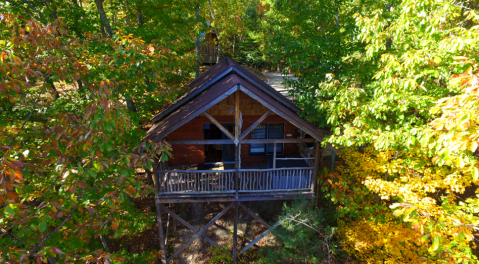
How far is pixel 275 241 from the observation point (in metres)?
11.8

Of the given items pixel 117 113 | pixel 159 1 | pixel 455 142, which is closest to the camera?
pixel 455 142

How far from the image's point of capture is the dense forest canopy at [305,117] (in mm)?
4070

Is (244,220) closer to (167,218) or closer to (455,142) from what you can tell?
(167,218)

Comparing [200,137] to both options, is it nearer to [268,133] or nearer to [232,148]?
[232,148]

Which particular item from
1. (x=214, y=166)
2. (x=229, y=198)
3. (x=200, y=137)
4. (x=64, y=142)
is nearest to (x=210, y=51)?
(x=200, y=137)

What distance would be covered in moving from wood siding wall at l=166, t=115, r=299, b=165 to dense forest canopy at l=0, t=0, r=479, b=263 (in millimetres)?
2516

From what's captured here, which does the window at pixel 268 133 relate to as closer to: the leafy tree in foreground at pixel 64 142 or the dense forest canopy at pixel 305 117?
the dense forest canopy at pixel 305 117

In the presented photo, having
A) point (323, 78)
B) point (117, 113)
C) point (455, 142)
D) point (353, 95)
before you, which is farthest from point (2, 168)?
point (323, 78)

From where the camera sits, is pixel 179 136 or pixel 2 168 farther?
pixel 179 136

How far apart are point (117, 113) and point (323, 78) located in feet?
24.7

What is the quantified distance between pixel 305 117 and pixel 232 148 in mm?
5032

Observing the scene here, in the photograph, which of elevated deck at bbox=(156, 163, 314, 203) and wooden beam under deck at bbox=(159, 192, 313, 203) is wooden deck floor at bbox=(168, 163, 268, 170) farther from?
wooden beam under deck at bbox=(159, 192, 313, 203)

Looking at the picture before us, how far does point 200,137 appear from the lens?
1255cm

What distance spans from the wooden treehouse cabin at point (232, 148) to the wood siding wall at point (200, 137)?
5cm
